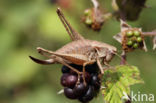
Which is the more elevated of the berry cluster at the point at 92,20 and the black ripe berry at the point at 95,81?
the berry cluster at the point at 92,20

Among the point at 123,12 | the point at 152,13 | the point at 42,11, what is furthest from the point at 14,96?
the point at 123,12

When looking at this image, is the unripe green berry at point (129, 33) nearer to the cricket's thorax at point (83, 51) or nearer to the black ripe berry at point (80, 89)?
the cricket's thorax at point (83, 51)

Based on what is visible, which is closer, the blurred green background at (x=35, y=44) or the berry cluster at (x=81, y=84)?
the berry cluster at (x=81, y=84)

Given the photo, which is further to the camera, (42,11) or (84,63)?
(42,11)

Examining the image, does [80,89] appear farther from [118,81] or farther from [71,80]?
[118,81]

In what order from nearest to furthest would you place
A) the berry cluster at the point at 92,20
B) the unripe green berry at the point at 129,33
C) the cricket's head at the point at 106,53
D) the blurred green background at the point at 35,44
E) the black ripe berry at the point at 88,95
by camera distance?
the black ripe berry at the point at 88,95 < the cricket's head at the point at 106,53 < the unripe green berry at the point at 129,33 < the berry cluster at the point at 92,20 < the blurred green background at the point at 35,44

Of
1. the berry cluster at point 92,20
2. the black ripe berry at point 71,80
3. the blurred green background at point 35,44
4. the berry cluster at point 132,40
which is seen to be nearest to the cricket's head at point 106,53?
the berry cluster at point 132,40

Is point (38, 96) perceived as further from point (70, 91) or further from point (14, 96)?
point (70, 91)
